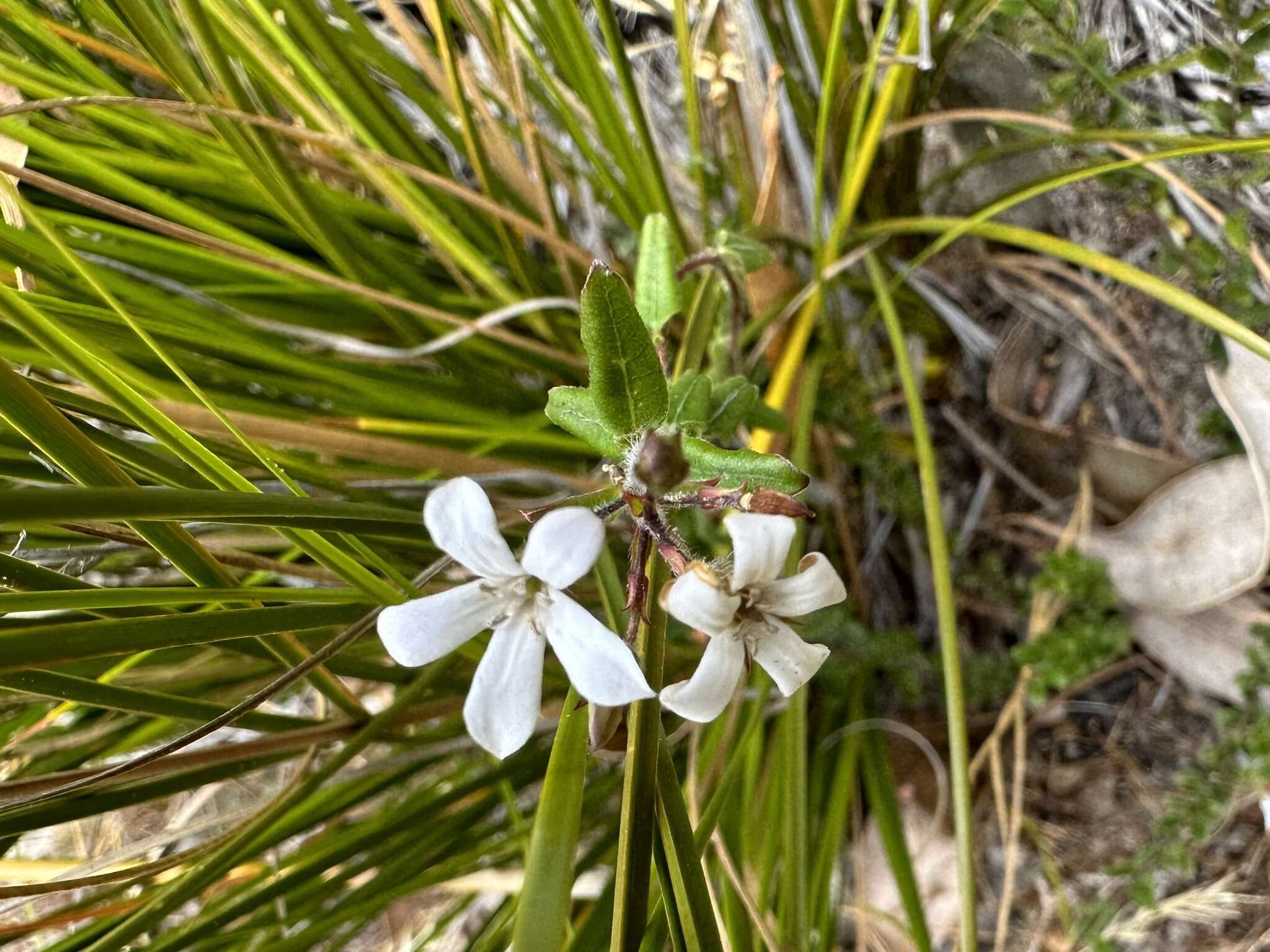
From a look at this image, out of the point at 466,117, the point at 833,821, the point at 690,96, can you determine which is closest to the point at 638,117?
the point at 690,96

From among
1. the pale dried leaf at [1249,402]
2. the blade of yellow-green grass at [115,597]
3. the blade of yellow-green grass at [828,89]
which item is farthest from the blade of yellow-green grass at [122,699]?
the pale dried leaf at [1249,402]

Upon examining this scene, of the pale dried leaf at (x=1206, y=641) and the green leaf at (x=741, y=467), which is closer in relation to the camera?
the green leaf at (x=741, y=467)

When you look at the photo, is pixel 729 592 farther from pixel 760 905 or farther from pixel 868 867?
pixel 868 867

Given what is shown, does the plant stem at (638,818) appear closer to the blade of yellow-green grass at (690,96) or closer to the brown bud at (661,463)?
the brown bud at (661,463)

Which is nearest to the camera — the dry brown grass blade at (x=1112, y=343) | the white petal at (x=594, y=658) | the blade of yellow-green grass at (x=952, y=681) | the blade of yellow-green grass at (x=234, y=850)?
the white petal at (x=594, y=658)

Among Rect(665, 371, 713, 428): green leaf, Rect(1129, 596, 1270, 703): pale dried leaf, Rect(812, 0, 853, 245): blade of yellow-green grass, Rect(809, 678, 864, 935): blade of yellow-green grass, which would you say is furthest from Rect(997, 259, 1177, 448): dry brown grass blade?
Rect(665, 371, 713, 428): green leaf

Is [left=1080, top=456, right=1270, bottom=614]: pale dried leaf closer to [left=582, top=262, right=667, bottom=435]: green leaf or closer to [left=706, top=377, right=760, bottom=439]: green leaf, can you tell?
[left=706, top=377, right=760, bottom=439]: green leaf
